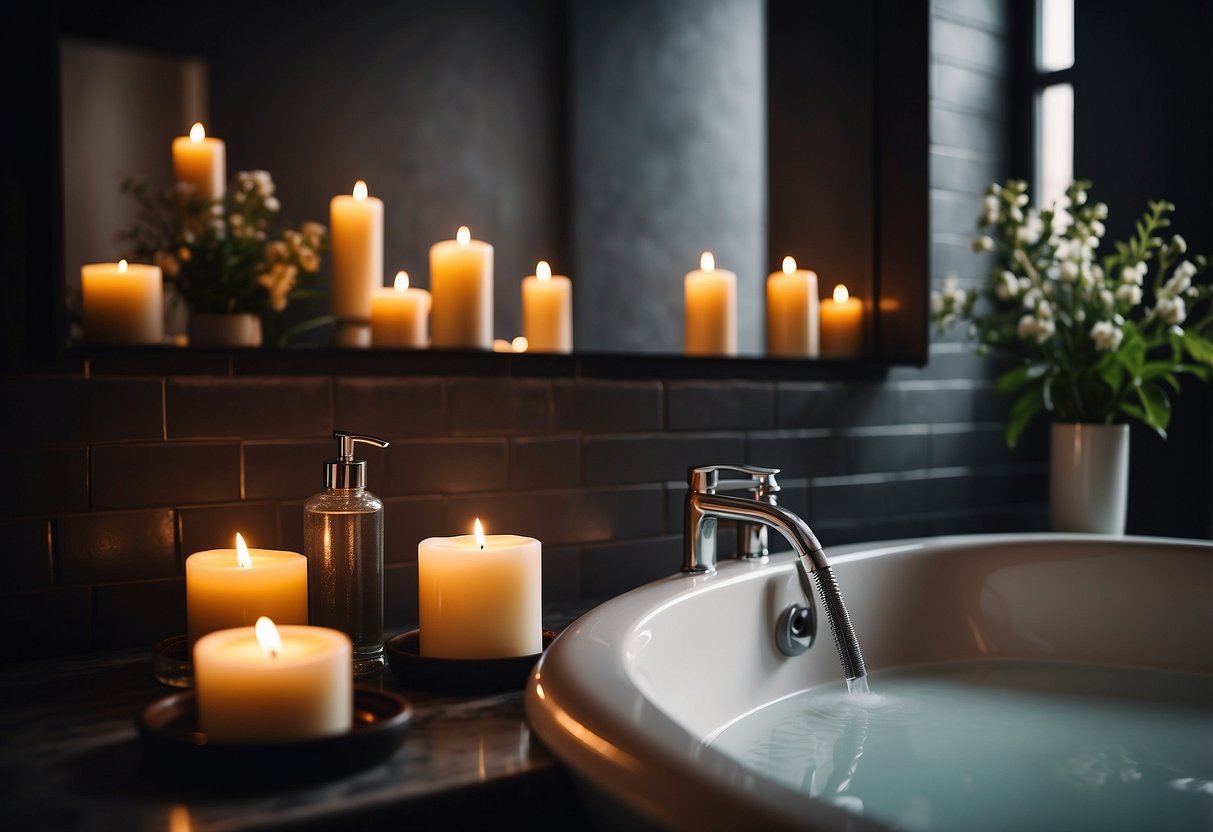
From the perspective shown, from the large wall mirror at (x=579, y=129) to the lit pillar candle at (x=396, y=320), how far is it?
18 cm

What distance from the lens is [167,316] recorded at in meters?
1.43

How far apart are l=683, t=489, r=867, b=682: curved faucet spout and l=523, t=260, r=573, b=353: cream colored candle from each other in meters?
0.35

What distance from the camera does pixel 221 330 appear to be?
53.1 inches

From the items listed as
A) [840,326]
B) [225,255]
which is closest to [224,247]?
[225,255]

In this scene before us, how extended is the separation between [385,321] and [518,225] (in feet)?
1.83

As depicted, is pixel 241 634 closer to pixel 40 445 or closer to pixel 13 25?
pixel 40 445

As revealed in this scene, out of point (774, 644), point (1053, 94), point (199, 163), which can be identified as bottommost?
point (774, 644)

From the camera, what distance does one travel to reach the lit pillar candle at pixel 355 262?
1451 mm

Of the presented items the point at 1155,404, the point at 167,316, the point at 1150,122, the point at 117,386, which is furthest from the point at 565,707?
the point at 1150,122

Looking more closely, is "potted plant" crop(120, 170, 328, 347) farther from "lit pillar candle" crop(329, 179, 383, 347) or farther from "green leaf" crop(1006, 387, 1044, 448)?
"green leaf" crop(1006, 387, 1044, 448)

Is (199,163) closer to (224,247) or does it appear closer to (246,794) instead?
(224,247)

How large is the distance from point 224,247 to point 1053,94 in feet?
5.58

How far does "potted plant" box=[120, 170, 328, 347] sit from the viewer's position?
4.48 ft

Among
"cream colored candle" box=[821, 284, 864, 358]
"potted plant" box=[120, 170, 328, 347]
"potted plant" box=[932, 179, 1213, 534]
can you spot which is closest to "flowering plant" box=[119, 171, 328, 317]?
"potted plant" box=[120, 170, 328, 347]
